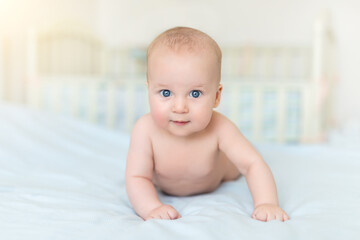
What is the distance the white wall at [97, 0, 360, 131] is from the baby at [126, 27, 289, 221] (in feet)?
8.38

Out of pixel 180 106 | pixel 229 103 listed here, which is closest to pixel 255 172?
pixel 180 106

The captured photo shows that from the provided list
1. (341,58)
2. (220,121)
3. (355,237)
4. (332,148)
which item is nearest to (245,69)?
(341,58)

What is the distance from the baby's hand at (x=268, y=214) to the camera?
66 centimetres

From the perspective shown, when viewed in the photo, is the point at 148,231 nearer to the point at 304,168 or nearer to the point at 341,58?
the point at 304,168

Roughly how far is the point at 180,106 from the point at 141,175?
0.65ft

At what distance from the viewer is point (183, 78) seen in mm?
659

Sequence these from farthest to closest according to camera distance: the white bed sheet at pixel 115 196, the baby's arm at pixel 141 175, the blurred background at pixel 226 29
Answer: the blurred background at pixel 226 29 < the baby's arm at pixel 141 175 < the white bed sheet at pixel 115 196

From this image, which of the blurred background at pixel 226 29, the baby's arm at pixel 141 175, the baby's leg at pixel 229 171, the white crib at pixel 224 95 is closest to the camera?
the baby's arm at pixel 141 175

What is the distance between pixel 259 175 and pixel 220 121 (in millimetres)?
141

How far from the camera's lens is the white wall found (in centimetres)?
322

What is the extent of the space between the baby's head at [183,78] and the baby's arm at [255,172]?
12 cm

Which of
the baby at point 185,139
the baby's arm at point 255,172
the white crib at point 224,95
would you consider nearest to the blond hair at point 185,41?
the baby at point 185,139

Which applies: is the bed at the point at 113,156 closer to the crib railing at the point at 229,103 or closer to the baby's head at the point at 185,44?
the crib railing at the point at 229,103

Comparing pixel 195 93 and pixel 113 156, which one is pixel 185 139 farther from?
pixel 113 156
